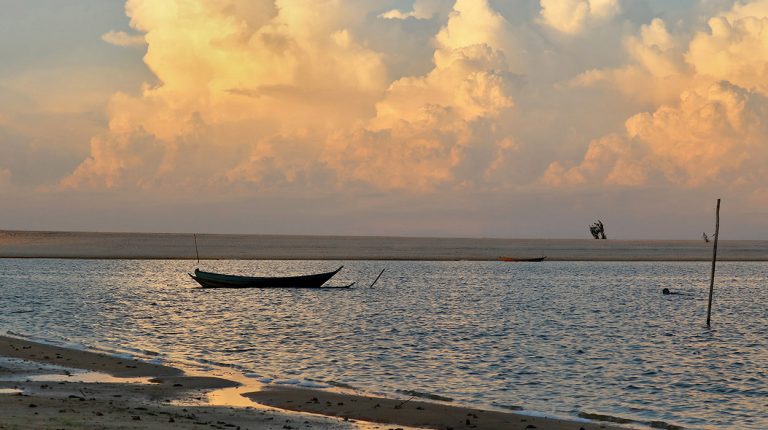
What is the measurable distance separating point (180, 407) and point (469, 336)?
2098cm

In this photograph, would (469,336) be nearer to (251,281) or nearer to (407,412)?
(407,412)

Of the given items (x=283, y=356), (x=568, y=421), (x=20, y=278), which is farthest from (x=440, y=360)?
(x=20, y=278)

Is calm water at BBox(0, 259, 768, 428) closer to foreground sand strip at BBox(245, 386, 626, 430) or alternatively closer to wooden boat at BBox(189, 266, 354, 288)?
wooden boat at BBox(189, 266, 354, 288)

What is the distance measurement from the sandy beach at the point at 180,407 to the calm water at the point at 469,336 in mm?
2461

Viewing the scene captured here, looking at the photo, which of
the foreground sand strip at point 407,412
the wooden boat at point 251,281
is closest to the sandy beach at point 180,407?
the foreground sand strip at point 407,412

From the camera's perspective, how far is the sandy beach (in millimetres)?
15742

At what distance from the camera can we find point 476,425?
18.1 metres

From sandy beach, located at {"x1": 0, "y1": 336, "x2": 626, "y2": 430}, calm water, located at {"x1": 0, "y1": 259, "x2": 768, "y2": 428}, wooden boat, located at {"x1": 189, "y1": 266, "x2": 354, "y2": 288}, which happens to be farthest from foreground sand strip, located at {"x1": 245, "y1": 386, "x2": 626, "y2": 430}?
wooden boat, located at {"x1": 189, "y1": 266, "x2": 354, "y2": 288}

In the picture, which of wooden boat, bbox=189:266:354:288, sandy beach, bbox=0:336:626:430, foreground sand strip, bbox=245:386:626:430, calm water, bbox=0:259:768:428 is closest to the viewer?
sandy beach, bbox=0:336:626:430

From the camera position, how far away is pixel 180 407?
59.9 feet

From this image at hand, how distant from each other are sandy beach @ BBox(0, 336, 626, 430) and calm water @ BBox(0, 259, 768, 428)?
2461 mm

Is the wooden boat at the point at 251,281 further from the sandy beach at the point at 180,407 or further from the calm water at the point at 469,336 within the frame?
the sandy beach at the point at 180,407

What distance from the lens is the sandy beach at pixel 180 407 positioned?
15.7m

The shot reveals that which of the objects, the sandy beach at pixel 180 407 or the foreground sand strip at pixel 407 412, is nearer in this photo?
the sandy beach at pixel 180 407
